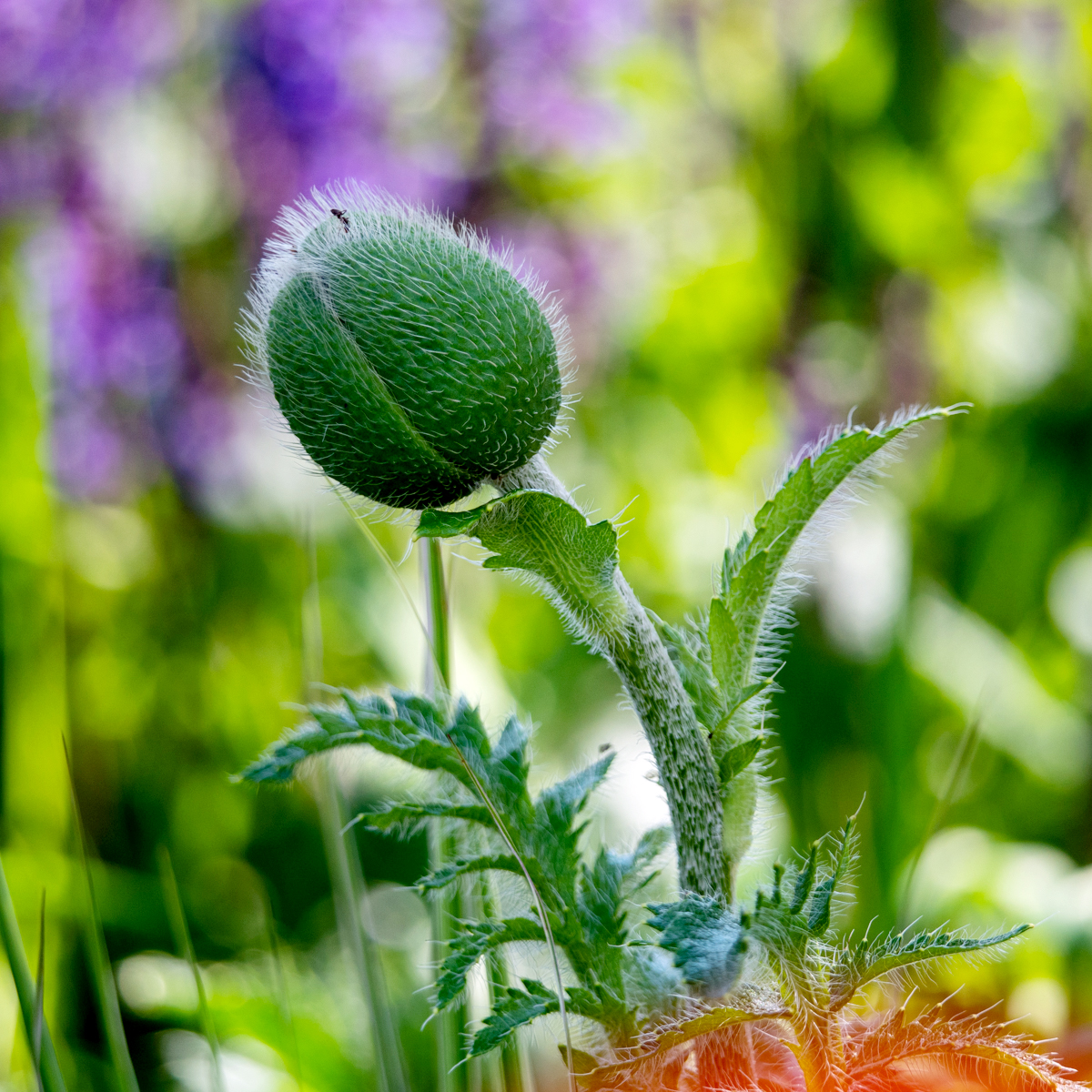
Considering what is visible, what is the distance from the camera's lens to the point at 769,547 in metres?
0.66

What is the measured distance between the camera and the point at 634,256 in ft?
9.84

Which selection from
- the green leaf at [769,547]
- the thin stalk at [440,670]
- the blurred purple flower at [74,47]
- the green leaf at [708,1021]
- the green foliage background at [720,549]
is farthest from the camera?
the blurred purple flower at [74,47]

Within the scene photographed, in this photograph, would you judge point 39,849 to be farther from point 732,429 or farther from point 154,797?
point 732,429

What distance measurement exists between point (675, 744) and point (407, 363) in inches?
10.1

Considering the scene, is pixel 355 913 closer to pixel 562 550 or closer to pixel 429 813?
pixel 429 813

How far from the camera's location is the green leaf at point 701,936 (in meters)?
0.54

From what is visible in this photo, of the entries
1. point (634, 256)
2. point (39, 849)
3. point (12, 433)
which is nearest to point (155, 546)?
point (12, 433)

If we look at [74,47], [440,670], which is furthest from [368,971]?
[74,47]

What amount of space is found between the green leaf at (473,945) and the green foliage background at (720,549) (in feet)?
3.12

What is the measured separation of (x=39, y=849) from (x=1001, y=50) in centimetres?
299

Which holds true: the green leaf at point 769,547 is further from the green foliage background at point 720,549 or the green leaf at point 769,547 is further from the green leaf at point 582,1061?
the green foliage background at point 720,549

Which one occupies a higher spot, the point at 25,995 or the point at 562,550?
the point at 562,550

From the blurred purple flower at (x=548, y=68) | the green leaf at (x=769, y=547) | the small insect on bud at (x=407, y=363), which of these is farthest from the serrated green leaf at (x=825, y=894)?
the blurred purple flower at (x=548, y=68)

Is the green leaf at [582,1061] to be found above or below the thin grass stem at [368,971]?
below
